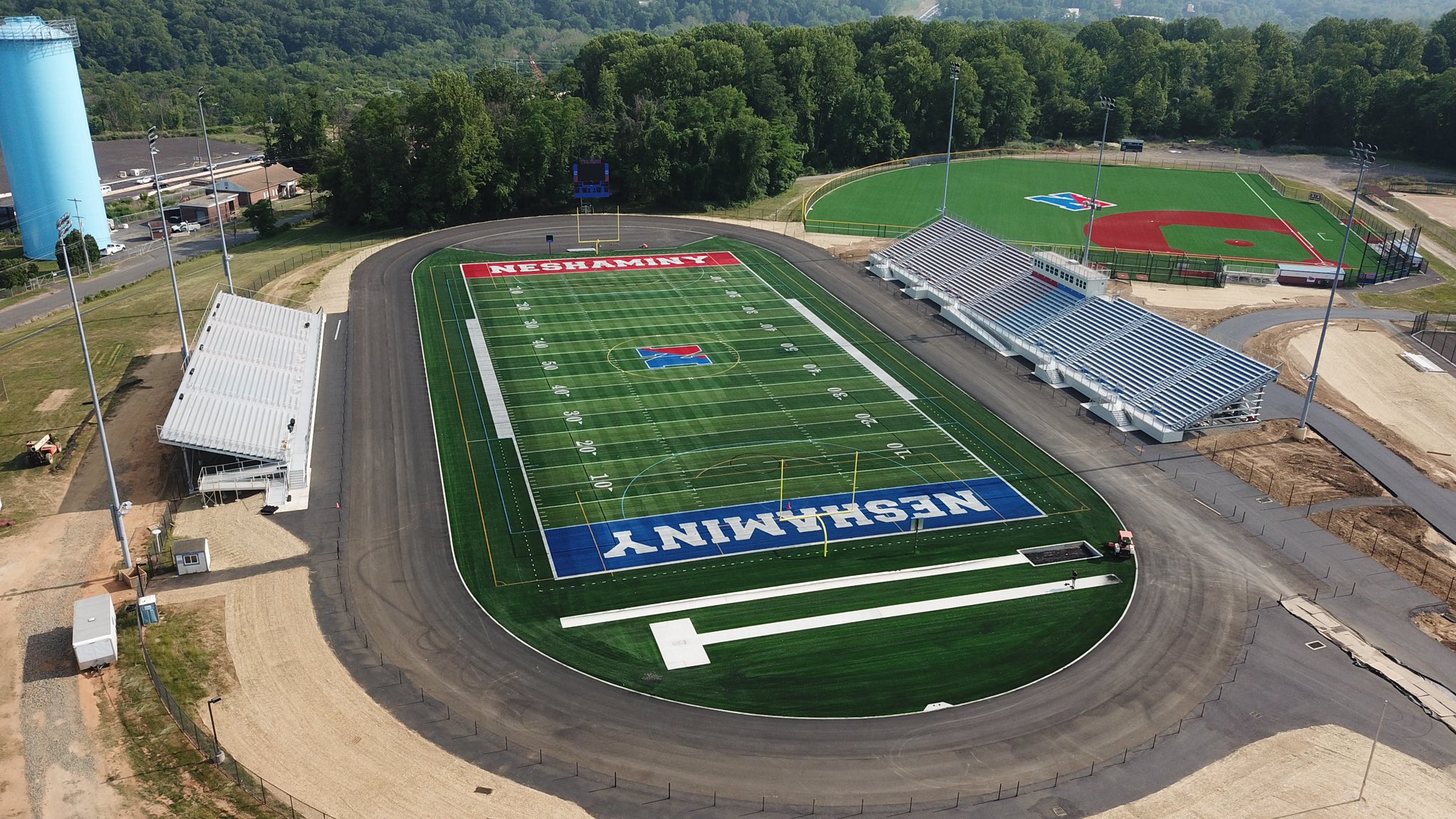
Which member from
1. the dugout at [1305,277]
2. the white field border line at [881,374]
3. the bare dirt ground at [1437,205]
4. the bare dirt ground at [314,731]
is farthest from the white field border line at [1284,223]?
the bare dirt ground at [314,731]

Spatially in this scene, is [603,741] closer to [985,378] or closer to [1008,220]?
[985,378]

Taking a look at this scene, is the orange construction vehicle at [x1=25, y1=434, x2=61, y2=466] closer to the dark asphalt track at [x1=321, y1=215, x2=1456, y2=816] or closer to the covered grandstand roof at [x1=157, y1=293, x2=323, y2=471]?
the covered grandstand roof at [x1=157, y1=293, x2=323, y2=471]

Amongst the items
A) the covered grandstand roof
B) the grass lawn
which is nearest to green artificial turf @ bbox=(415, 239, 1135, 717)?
the covered grandstand roof

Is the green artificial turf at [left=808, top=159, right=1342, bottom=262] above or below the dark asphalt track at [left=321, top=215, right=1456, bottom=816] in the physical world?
above

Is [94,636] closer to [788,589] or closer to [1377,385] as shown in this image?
[788,589]

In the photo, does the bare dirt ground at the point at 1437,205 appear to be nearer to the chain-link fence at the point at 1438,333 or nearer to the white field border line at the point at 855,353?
the chain-link fence at the point at 1438,333

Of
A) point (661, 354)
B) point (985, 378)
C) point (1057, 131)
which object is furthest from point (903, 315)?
point (1057, 131)
